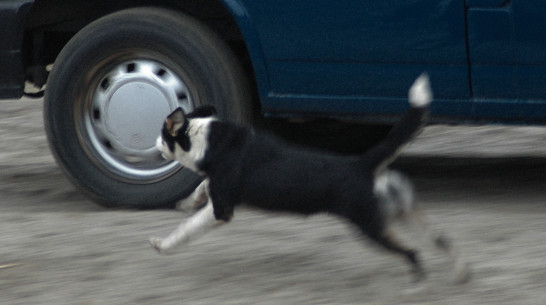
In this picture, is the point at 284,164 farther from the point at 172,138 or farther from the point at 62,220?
the point at 62,220

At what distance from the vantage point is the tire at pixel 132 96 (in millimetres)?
5633

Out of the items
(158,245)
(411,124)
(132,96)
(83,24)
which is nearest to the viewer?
(411,124)

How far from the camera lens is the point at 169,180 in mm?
5703

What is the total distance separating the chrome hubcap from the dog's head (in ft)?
2.82

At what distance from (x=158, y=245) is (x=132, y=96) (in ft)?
3.70

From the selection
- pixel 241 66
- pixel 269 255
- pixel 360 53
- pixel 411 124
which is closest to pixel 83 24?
pixel 241 66

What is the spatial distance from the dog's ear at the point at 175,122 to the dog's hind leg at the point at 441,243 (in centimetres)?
101

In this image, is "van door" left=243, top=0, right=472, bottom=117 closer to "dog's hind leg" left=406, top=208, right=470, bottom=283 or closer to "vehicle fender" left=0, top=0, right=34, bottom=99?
"dog's hind leg" left=406, top=208, right=470, bottom=283

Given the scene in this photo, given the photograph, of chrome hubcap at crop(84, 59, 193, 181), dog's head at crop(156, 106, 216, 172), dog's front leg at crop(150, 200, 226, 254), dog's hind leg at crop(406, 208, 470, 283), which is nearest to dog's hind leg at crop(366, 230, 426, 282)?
dog's hind leg at crop(406, 208, 470, 283)

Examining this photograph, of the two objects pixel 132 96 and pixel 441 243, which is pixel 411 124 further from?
pixel 132 96

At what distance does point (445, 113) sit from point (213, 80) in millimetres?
1159

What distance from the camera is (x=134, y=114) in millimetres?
5641

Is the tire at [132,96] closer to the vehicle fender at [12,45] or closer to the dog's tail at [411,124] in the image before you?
the vehicle fender at [12,45]

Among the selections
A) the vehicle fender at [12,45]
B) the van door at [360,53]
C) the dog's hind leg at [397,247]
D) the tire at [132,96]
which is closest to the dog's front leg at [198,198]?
the tire at [132,96]
